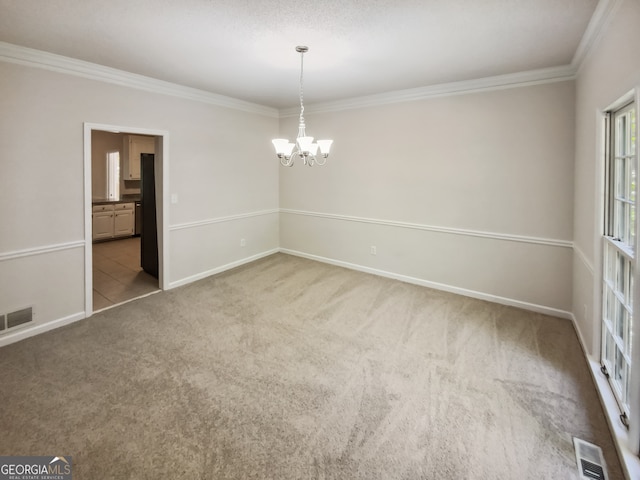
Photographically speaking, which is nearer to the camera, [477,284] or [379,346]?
[379,346]

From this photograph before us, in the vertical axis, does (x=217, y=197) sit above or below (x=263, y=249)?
above

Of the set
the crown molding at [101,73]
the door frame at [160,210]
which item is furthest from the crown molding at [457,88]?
the door frame at [160,210]

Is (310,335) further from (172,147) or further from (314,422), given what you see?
(172,147)

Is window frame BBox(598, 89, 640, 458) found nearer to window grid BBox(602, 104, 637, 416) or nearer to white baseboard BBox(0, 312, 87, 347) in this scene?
window grid BBox(602, 104, 637, 416)

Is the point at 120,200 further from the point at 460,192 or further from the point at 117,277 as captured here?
the point at 460,192

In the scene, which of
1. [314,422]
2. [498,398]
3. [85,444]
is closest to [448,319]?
[498,398]

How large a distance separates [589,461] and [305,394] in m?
1.68

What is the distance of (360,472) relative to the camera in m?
1.67

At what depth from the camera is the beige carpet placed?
174cm

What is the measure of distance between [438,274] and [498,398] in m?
2.21

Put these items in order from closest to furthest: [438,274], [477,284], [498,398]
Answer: [498,398], [477,284], [438,274]

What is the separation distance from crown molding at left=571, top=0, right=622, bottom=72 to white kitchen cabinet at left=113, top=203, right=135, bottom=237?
26.9 feet

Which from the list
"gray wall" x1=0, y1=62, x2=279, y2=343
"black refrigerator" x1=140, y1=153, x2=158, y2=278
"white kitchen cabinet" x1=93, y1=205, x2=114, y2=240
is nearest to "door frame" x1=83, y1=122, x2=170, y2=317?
"gray wall" x1=0, y1=62, x2=279, y2=343

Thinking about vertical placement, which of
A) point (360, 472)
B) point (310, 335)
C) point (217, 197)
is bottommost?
point (360, 472)
